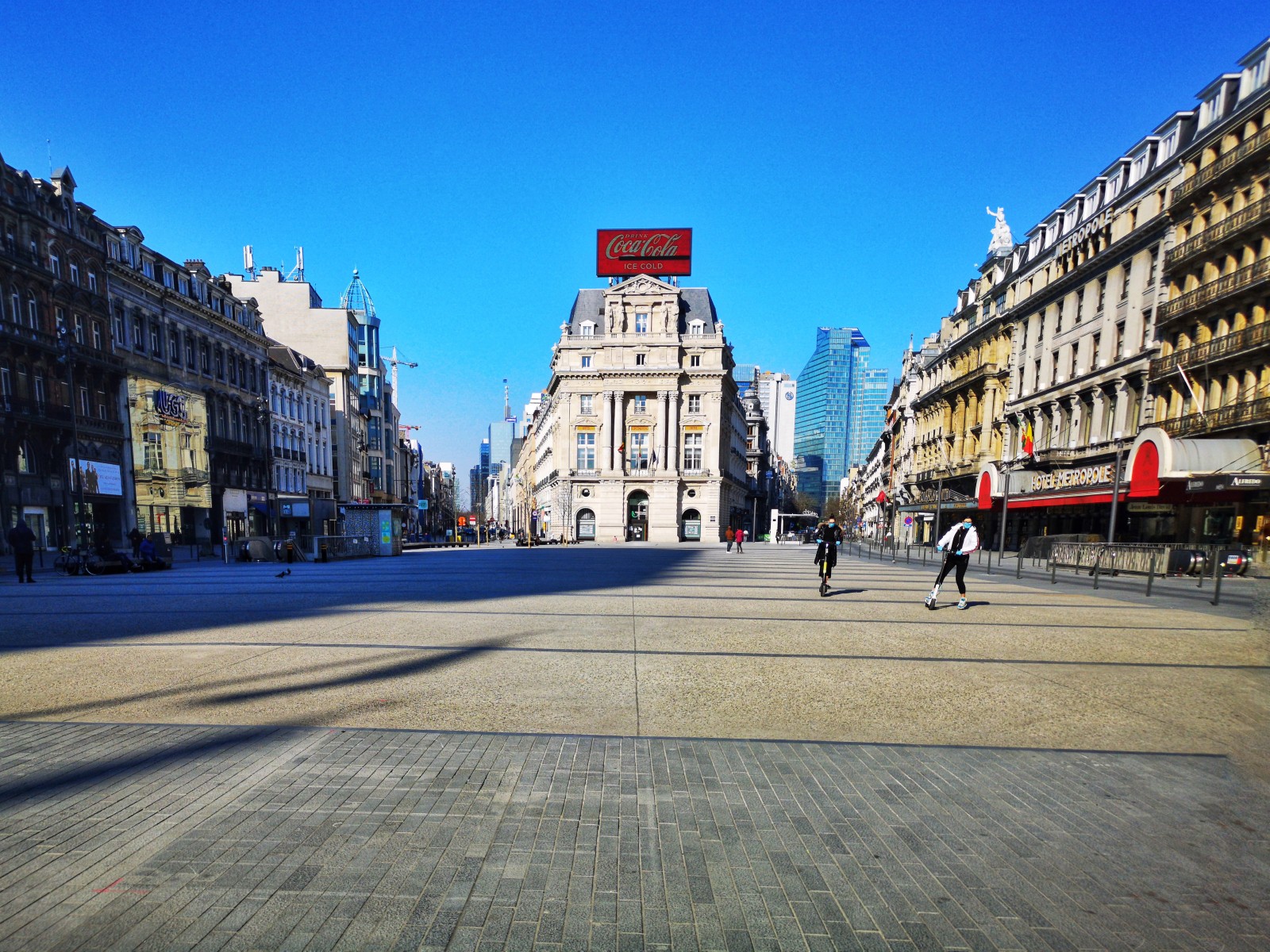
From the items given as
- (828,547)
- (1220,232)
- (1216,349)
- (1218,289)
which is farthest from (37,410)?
(1220,232)

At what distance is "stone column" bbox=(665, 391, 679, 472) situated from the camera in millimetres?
58875

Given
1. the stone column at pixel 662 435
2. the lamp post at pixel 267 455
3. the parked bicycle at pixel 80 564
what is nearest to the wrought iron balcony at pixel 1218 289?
the stone column at pixel 662 435

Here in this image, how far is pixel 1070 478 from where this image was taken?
30188 millimetres

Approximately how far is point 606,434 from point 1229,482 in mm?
46450

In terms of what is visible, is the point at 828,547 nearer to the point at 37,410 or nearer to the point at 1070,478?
the point at 1070,478

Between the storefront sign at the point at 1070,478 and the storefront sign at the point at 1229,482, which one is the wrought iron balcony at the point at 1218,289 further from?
the storefront sign at the point at 1229,482

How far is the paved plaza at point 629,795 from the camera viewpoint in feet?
8.46

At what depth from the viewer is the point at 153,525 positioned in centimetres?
3372

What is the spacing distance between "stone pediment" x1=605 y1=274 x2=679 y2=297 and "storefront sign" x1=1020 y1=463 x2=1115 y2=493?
36.8m

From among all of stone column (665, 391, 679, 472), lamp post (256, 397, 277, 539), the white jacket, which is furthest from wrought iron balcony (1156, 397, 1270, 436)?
lamp post (256, 397, 277, 539)

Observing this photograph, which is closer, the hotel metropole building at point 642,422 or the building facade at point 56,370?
the building facade at point 56,370

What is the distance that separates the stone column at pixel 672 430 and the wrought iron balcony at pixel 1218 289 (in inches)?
1512

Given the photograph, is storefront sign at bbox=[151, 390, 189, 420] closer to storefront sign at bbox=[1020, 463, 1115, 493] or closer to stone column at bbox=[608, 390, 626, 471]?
stone column at bbox=[608, 390, 626, 471]

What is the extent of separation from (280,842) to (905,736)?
4.54 metres
